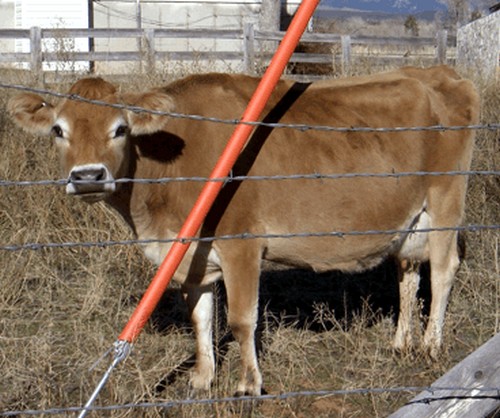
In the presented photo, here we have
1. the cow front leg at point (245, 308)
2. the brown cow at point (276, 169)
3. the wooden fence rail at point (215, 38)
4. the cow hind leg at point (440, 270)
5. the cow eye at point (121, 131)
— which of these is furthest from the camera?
the wooden fence rail at point (215, 38)

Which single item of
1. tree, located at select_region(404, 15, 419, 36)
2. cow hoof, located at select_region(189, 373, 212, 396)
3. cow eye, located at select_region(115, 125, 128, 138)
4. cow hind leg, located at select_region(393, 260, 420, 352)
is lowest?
tree, located at select_region(404, 15, 419, 36)

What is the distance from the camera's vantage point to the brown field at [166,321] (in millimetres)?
4613

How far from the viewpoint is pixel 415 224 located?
569cm

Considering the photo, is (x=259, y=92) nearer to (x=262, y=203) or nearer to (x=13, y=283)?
(x=262, y=203)

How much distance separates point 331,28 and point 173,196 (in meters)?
20.8

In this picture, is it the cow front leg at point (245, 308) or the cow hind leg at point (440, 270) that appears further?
the cow hind leg at point (440, 270)

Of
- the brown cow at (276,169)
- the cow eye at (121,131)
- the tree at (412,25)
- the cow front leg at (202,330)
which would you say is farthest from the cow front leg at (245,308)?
the tree at (412,25)

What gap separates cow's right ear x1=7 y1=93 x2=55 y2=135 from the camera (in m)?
4.54

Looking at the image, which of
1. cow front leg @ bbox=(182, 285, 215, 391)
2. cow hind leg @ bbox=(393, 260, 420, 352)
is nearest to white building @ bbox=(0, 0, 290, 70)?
cow hind leg @ bbox=(393, 260, 420, 352)

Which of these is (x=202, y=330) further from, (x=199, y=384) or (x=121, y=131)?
(x=121, y=131)

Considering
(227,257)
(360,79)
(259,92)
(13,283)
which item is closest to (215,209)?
(227,257)

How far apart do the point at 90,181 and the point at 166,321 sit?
7.25 ft

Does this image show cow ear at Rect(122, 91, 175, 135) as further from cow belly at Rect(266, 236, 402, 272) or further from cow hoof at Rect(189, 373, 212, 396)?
cow hoof at Rect(189, 373, 212, 396)

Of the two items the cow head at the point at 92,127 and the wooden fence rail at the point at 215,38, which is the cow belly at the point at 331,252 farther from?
the wooden fence rail at the point at 215,38
